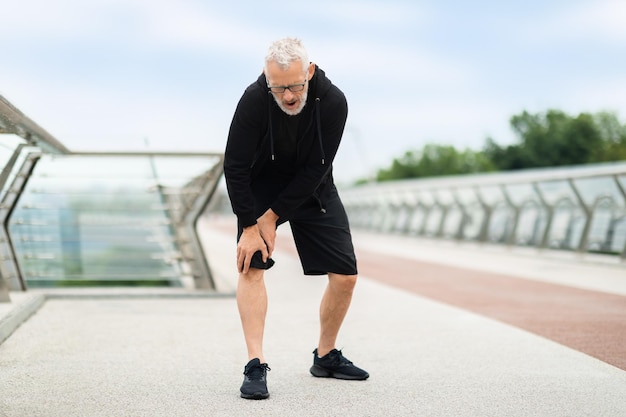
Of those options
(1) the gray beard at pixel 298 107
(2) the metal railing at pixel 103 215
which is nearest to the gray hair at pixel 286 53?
(1) the gray beard at pixel 298 107

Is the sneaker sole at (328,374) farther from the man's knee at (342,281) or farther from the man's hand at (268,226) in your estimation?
the man's hand at (268,226)

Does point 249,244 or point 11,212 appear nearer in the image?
point 249,244

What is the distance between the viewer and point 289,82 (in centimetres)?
405

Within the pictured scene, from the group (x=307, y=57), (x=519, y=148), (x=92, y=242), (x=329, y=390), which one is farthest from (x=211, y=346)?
(x=519, y=148)

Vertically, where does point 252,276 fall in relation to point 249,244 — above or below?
below

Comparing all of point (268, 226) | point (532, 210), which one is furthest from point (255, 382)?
point (532, 210)

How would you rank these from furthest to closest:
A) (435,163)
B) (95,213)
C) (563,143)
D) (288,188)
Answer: (435,163), (563,143), (95,213), (288,188)

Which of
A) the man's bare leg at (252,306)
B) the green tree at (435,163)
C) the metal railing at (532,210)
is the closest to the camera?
the man's bare leg at (252,306)

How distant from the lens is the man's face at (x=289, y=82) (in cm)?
403

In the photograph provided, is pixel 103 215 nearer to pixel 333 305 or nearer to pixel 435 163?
pixel 333 305

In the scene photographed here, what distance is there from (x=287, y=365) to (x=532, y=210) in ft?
46.1

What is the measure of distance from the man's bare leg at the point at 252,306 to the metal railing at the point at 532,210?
10.2 metres

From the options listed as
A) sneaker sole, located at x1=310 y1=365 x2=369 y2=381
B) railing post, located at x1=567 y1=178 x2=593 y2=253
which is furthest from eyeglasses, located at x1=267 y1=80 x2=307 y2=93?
railing post, located at x1=567 y1=178 x2=593 y2=253

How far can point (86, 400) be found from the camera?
13.5 ft
